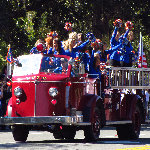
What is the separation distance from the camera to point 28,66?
15.3m

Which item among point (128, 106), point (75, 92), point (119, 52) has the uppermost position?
point (119, 52)

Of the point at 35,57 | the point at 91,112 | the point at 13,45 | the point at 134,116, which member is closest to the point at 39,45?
the point at 35,57

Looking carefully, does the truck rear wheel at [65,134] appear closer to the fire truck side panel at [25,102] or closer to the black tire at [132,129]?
the black tire at [132,129]

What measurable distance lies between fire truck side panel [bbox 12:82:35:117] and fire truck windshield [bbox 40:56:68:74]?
1.65 feet

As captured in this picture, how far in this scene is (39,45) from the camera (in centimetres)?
1570

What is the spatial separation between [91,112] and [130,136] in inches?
95.5

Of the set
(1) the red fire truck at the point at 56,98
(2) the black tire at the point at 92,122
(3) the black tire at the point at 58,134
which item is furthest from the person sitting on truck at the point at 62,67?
(3) the black tire at the point at 58,134

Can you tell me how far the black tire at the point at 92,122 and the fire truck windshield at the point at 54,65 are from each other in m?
1.01

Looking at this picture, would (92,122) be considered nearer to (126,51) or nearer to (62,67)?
(62,67)

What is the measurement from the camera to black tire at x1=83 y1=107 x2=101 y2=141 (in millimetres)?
14961

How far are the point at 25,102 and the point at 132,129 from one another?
3246 millimetres

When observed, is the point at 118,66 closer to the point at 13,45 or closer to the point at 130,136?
the point at 130,136

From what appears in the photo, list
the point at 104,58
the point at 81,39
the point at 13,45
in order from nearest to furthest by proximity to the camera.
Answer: the point at 81,39, the point at 104,58, the point at 13,45

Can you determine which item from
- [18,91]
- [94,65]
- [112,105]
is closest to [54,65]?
[18,91]
